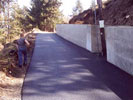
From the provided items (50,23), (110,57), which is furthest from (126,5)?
(50,23)

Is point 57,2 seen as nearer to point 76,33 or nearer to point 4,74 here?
point 76,33

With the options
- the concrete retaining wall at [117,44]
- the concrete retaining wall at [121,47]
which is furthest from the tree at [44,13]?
the concrete retaining wall at [121,47]

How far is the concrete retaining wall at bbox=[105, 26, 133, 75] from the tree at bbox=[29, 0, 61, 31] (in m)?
40.2

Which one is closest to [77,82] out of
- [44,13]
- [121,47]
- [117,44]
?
[121,47]

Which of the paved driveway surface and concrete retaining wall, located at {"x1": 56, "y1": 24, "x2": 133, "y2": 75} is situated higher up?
concrete retaining wall, located at {"x1": 56, "y1": 24, "x2": 133, "y2": 75}

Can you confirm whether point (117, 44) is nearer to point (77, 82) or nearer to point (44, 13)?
point (77, 82)

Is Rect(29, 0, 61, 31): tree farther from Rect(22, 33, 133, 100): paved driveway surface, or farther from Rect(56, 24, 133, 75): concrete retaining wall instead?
Rect(22, 33, 133, 100): paved driveway surface

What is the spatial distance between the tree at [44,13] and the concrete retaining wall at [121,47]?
132 ft

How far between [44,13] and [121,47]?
4267cm

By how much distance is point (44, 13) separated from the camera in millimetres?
50125

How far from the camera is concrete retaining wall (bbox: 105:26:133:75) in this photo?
8.20 m

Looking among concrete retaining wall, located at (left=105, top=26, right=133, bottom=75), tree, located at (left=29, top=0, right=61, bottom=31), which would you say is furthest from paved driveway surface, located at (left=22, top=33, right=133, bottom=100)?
tree, located at (left=29, top=0, right=61, bottom=31)

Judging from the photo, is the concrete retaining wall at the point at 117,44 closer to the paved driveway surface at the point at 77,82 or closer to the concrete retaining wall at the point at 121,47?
the concrete retaining wall at the point at 121,47

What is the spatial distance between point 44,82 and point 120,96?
287 cm
